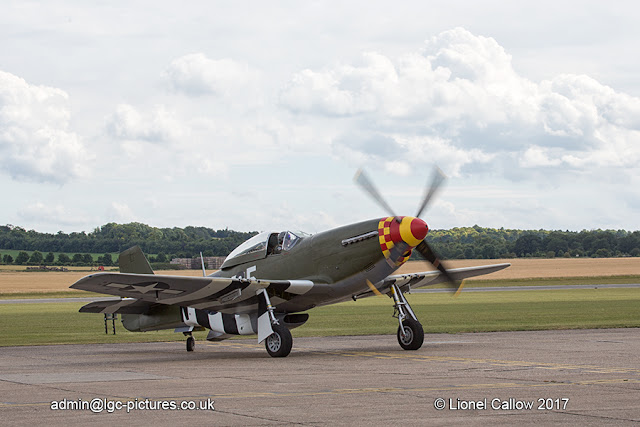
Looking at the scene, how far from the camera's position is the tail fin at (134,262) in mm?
22438

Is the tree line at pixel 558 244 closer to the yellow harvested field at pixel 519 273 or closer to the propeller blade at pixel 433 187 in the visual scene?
the yellow harvested field at pixel 519 273

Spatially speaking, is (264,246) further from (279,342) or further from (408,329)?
(408,329)

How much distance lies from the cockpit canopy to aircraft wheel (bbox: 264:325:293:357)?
7.21 feet

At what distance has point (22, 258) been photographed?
5349 inches

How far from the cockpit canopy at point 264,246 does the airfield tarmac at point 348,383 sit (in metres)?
2.37

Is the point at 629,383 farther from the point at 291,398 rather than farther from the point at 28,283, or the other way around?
the point at 28,283

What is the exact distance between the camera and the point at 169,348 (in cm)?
2319

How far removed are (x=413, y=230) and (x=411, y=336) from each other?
3.07 metres

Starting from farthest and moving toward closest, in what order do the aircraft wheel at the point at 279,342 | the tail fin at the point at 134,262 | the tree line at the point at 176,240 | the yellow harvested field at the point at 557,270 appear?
the tree line at the point at 176,240 < the yellow harvested field at the point at 557,270 < the tail fin at the point at 134,262 < the aircraft wheel at the point at 279,342

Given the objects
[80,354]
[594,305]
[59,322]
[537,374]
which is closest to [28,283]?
[59,322]

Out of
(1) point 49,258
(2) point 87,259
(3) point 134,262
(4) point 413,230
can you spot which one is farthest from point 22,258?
(4) point 413,230

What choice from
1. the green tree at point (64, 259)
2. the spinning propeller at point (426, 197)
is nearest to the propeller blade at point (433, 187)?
the spinning propeller at point (426, 197)

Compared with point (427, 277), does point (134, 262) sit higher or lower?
higher

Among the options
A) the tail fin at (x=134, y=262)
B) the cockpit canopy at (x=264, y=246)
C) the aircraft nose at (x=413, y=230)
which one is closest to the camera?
the aircraft nose at (x=413, y=230)
